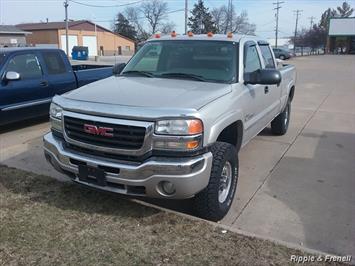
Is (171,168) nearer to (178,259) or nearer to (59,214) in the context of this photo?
(178,259)

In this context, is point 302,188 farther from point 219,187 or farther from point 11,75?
point 11,75

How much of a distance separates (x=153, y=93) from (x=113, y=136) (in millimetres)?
644

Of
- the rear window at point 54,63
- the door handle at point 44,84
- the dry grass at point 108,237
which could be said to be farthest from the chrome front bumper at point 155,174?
the rear window at point 54,63

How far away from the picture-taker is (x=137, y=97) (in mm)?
3840

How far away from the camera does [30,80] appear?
303 inches

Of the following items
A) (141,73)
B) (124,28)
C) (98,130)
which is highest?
(124,28)

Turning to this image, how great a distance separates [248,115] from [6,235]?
115 inches

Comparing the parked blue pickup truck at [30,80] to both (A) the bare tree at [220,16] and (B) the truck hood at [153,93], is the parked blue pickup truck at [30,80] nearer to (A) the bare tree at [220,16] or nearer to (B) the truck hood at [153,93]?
(B) the truck hood at [153,93]

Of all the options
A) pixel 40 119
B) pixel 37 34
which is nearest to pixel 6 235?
pixel 40 119

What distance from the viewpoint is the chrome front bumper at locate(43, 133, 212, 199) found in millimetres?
3477

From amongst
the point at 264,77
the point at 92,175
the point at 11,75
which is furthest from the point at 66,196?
the point at 11,75

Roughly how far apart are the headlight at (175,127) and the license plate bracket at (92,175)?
0.69 meters

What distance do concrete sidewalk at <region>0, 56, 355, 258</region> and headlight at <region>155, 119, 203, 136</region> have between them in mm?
1197

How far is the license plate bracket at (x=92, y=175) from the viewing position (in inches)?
146
